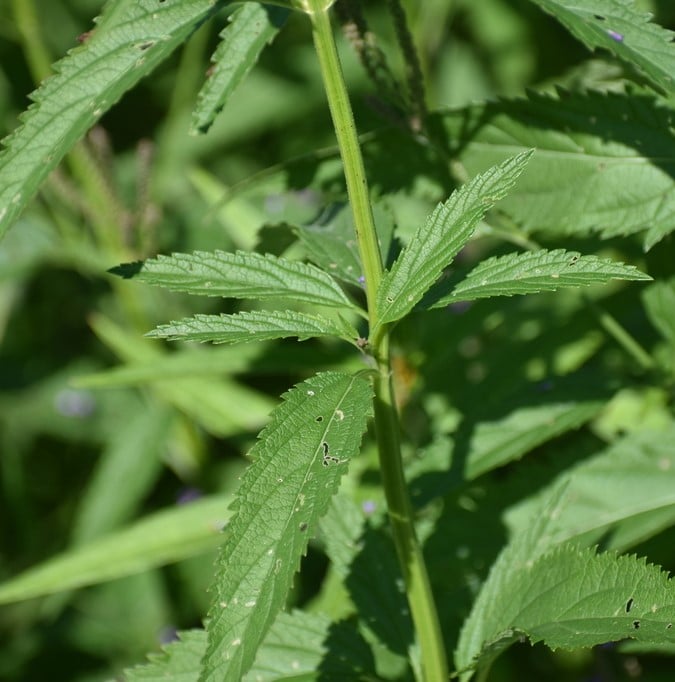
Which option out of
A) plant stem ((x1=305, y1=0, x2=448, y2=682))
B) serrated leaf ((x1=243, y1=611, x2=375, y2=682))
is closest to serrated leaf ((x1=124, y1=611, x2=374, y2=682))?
serrated leaf ((x1=243, y1=611, x2=375, y2=682))

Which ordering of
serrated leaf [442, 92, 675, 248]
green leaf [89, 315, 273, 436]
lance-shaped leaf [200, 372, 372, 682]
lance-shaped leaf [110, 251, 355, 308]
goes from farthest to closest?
green leaf [89, 315, 273, 436] → serrated leaf [442, 92, 675, 248] → lance-shaped leaf [110, 251, 355, 308] → lance-shaped leaf [200, 372, 372, 682]

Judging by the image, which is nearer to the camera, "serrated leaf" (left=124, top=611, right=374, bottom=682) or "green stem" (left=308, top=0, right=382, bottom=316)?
"green stem" (left=308, top=0, right=382, bottom=316)

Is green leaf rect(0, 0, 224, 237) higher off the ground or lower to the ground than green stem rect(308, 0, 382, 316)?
higher

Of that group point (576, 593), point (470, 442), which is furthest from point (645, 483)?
point (576, 593)

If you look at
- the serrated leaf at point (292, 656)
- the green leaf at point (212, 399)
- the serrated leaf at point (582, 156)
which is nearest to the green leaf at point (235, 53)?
the serrated leaf at point (582, 156)

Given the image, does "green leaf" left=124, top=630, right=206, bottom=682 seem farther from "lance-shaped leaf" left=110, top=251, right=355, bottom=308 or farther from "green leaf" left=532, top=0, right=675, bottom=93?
"green leaf" left=532, top=0, right=675, bottom=93

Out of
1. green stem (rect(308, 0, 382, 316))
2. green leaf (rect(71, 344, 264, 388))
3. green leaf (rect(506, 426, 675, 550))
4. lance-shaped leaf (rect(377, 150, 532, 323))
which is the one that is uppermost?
green stem (rect(308, 0, 382, 316))

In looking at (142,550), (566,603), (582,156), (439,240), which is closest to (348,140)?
(439,240)
